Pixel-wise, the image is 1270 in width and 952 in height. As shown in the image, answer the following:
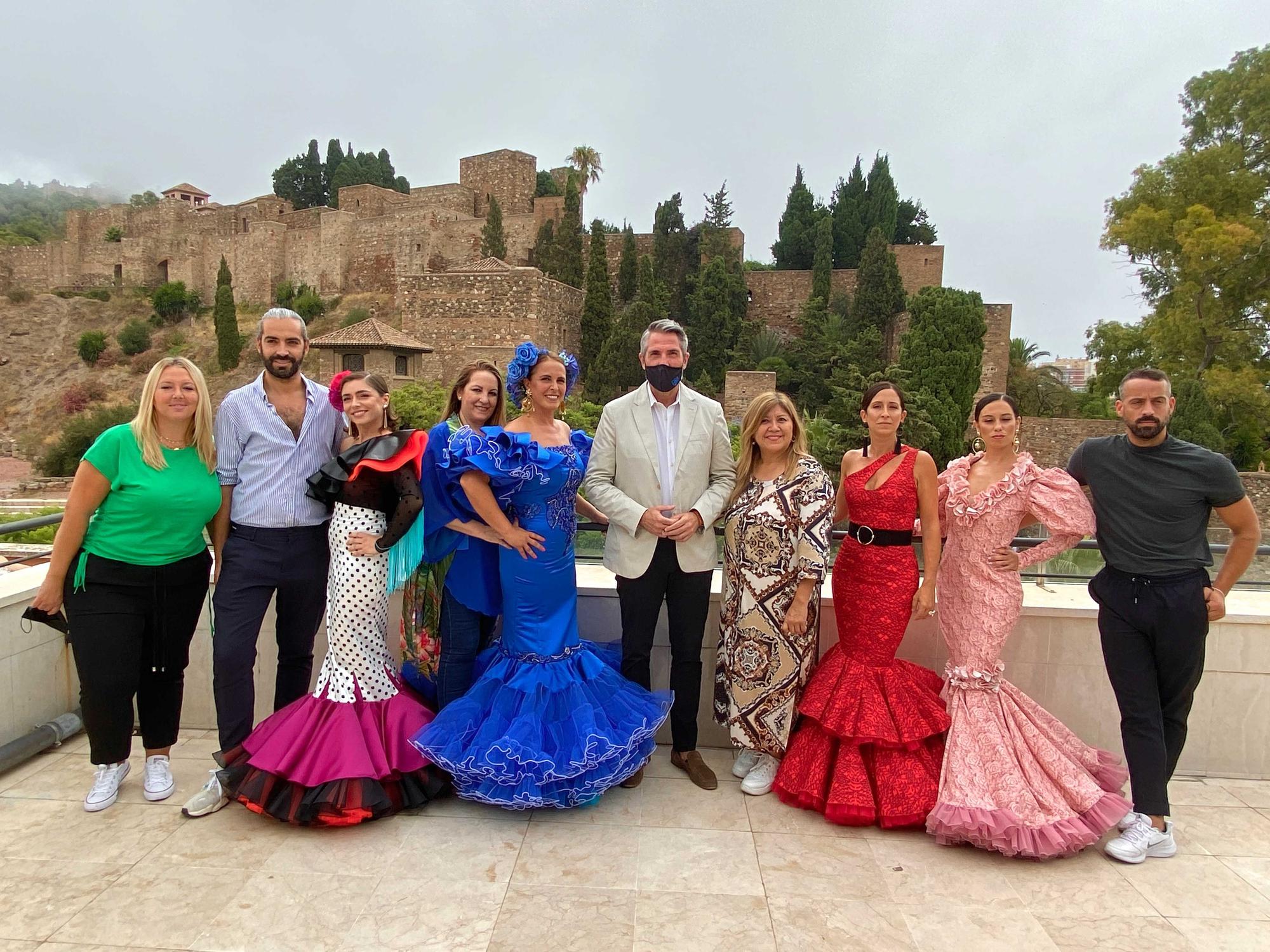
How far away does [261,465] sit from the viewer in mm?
2705

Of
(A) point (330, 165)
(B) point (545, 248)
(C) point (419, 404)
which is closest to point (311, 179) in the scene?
(A) point (330, 165)

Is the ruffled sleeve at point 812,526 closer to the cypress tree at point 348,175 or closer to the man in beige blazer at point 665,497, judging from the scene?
the man in beige blazer at point 665,497

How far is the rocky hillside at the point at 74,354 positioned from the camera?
27.0 metres

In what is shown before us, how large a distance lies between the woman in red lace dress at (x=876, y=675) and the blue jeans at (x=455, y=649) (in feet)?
3.99

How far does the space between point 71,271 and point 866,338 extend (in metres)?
37.6

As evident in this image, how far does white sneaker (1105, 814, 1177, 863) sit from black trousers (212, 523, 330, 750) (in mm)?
2856

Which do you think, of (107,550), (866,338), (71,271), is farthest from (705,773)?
(71,271)

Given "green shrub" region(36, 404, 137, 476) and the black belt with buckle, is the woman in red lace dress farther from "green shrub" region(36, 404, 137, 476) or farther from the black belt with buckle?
"green shrub" region(36, 404, 137, 476)

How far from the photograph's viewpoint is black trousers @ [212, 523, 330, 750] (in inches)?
105

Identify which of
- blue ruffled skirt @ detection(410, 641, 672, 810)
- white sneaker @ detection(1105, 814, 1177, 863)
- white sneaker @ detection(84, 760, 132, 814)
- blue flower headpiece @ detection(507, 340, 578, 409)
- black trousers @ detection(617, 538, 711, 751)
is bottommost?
white sneaker @ detection(84, 760, 132, 814)

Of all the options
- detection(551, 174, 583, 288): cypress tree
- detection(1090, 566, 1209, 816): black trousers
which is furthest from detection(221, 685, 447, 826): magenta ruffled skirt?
detection(551, 174, 583, 288): cypress tree

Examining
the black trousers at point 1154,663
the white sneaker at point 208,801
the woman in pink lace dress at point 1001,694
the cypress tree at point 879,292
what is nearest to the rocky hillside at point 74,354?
the cypress tree at point 879,292

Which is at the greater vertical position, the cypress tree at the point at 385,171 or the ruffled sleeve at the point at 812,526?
the cypress tree at the point at 385,171

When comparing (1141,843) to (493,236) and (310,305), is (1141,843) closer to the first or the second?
(493,236)
